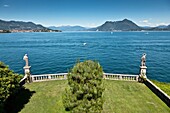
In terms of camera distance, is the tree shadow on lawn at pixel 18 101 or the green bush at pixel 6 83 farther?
the tree shadow on lawn at pixel 18 101

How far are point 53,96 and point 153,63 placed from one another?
41.3 meters

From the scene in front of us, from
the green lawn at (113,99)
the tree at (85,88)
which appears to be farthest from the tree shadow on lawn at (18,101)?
the tree at (85,88)

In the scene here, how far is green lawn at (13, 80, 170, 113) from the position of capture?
47.2 ft

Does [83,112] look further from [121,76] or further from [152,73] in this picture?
[152,73]

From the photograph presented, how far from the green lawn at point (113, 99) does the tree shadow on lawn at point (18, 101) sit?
0.67 feet

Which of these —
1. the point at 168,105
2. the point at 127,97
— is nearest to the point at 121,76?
the point at 127,97

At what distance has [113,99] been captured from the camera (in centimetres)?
1641

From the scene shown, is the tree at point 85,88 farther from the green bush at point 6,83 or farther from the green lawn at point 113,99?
the green bush at point 6,83

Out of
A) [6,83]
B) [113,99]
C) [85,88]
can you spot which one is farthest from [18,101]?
[85,88]

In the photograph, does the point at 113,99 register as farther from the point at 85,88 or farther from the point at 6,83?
the point at 6,83

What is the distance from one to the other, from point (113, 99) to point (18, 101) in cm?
967

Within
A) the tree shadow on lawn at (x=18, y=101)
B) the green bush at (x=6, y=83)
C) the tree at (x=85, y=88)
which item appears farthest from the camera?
the tree shadow on lawn at (x=18, y=101)

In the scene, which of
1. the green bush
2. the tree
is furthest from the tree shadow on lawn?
the tree

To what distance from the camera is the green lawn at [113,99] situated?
14390mm
